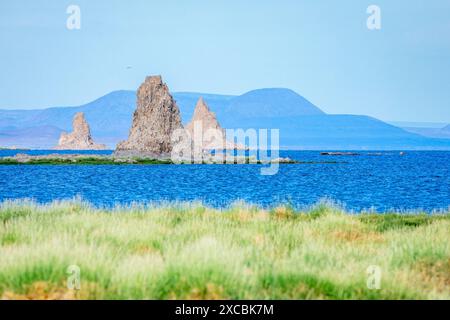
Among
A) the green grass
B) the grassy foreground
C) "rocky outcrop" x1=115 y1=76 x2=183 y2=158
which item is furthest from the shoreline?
the grassy foreground

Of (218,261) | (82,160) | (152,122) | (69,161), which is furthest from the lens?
(152,122)

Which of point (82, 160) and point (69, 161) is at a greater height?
point (82, 160)

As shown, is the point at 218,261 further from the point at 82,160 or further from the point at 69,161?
the point at 82,160

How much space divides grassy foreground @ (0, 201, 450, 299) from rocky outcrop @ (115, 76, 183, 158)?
126 meters

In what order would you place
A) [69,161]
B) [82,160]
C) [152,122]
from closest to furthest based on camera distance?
[69,161], [82,160], [152,122]

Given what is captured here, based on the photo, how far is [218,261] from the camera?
10.1 metres

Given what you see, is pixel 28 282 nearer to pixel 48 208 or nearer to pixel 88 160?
pixel 48 208

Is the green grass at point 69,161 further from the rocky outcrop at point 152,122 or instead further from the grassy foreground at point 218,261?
the grassy foreground at point 218,261

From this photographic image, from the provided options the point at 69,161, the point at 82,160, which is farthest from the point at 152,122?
the point at 69,161

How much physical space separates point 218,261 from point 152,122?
137m

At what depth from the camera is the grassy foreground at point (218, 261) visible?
369 inches

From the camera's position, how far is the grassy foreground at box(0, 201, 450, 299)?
9.37m

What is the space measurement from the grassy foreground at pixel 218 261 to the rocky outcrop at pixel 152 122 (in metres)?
126

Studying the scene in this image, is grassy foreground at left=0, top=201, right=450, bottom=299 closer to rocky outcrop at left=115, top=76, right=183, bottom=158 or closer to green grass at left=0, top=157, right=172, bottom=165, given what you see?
green grass at left=0, top=157, right=172, bottom=165
